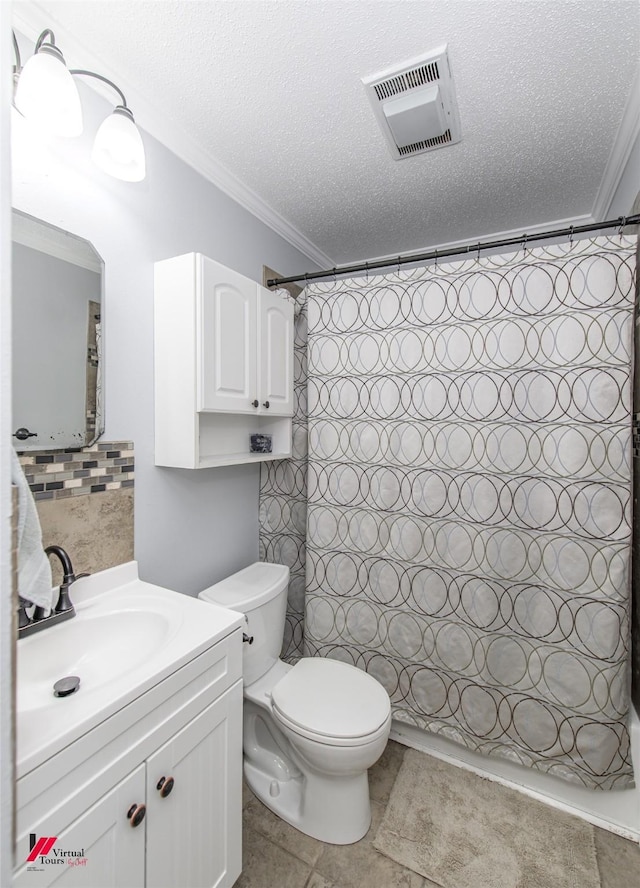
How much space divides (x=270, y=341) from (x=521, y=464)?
113 cm

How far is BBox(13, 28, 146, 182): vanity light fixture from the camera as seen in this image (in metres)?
0.96

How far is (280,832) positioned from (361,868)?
0.29 metres

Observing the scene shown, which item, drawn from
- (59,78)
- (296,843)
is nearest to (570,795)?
(296,843)

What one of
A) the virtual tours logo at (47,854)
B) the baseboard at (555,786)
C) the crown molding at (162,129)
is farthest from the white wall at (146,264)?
the baseboard at (555,786)

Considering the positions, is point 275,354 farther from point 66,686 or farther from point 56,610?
point 66,686

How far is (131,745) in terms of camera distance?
0.83m

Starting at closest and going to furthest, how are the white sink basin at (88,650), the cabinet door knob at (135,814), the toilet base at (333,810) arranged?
the cabinet door knob at (135,814) < the white sink basin at (88,650) < the toilet base at (333,810)

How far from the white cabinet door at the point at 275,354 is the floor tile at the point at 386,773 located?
154 centimetres

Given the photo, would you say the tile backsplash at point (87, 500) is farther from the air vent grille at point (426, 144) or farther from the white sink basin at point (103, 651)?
the air vent grille at point (426, 144)

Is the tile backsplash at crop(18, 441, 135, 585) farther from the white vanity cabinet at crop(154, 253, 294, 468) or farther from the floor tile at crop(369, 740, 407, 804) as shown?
the floor tile at crop(369, 740, 407, 804)

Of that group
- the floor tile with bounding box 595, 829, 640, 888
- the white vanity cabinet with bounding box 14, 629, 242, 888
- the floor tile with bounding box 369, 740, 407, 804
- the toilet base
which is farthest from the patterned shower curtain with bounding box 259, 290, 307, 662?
the floor tile with bounding box 595, 829, 640, 888

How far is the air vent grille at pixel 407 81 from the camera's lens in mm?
1227

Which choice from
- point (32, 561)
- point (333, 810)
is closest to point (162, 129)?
point (32, 561)

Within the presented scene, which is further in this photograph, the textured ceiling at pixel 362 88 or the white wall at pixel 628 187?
the white wall at pixel 628 187
